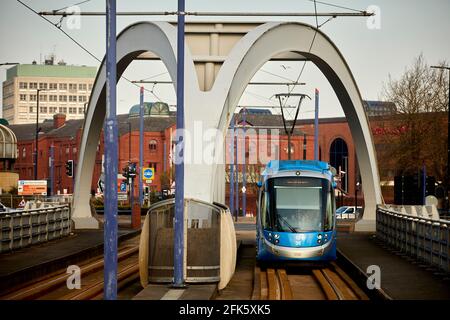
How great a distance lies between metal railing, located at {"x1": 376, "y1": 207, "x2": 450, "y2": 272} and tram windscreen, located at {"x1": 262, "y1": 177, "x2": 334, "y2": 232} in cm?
249

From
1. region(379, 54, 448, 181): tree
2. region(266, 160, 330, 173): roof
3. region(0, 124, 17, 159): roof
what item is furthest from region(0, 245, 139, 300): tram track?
region(0, 124, 17, 159): roof

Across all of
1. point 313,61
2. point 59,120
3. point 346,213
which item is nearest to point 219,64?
point 313,61

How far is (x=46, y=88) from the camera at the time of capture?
6166 inches

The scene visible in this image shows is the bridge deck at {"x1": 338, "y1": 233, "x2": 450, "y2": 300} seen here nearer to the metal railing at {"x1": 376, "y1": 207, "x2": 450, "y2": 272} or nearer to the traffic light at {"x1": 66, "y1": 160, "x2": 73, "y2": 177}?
the metal railing at {"x1": 376, "y1": 207, "x2": 450, "y2": 272}

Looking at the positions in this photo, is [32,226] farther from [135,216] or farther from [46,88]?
[46,88]

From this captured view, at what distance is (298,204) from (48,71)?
146 meters

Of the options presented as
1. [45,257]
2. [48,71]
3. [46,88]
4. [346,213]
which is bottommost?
[346,213]

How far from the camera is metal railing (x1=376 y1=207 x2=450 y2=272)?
2292 centimetres

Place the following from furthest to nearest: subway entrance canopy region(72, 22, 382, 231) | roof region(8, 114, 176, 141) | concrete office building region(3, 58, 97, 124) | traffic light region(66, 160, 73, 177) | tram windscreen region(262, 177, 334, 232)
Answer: concrete office building region(3, 58, 97, 124)
roof region(8, 114, 176, 141)
traffic light region(66, 160, 73, 177)
subway entrance canopy region(72, 22, 382, 231)
tram windscreen region(262, 177, 334, 232)

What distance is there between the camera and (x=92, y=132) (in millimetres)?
41094

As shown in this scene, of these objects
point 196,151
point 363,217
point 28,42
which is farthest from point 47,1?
point 363,217

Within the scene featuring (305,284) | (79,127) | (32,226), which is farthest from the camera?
(79,127)
